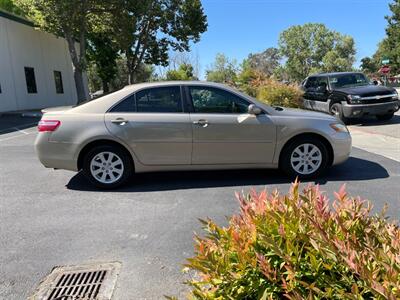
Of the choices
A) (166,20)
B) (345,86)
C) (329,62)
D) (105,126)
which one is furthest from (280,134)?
(329,62)

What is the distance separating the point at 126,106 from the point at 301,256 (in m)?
4.19

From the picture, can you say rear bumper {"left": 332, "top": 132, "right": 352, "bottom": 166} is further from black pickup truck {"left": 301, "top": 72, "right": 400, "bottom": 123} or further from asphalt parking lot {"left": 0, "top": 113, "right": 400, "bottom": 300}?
black pickup truck {"left": 301, "top": 72, "right": 400, "bottom": 123}

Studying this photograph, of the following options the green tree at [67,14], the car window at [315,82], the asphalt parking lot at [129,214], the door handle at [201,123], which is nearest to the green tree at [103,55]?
the green tree at [67,14]

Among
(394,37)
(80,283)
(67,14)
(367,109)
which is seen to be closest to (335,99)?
(367,109)

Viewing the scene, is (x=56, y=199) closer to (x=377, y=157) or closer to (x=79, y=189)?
(x=79, y=189)

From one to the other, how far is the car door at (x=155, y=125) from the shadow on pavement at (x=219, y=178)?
403 mm

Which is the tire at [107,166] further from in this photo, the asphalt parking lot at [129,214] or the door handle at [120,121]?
the door handle at [120,121]

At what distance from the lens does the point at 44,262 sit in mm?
3451

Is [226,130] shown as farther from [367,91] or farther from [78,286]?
[367,91]

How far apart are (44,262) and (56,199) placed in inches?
74.2

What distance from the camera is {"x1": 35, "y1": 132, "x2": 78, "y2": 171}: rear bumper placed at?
542 centimetres

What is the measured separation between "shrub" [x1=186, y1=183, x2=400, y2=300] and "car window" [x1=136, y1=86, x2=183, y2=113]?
3.73 metres

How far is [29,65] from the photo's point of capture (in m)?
22.6

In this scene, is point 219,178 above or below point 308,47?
below
